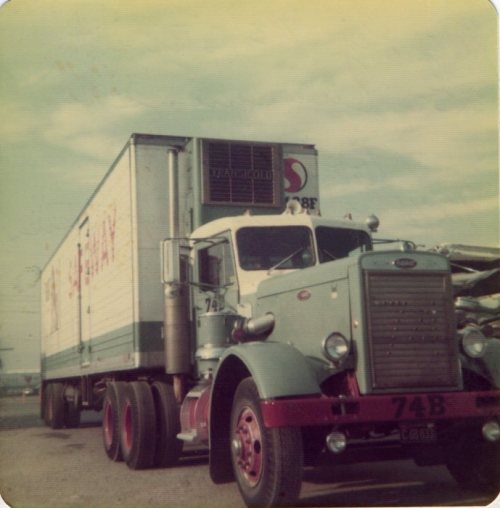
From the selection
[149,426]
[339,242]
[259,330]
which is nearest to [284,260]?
[339,242]

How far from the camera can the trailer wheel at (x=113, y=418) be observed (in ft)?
34.7

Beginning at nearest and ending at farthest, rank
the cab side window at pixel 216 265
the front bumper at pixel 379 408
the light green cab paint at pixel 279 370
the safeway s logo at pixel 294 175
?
the front bumper at pixel 379 408, the light green cab paint at pixel 279 370, the cab side window at pixel 216 265, the safeway s logo at pixel 294 175

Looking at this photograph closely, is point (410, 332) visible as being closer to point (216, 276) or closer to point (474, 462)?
point (474, 462)

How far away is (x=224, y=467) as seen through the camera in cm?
716

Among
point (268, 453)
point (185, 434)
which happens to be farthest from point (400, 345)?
point (185, 434)

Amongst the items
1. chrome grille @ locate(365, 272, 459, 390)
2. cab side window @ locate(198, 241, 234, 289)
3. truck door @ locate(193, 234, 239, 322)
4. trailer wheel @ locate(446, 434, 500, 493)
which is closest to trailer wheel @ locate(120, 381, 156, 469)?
truck door @ locate(193, 234, 239, 322)

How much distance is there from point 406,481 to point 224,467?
2010 mm

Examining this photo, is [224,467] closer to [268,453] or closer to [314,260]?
[268,453]

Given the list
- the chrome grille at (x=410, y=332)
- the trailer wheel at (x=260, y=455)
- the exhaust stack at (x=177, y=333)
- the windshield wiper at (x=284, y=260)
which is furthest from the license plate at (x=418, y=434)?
the exhaust stack at (x=177, y=333)

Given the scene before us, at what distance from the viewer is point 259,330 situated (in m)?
7.68

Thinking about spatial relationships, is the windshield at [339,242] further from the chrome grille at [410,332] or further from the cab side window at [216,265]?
the chrome grille at [410,332]

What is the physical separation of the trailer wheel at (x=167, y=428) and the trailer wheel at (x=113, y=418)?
2.95 ft

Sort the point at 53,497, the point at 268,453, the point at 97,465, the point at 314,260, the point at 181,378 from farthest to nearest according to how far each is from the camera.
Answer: the point at 97,465 < the point at 181,378 < the point at 314,260 < the point at 53,497 < the point at 268,453

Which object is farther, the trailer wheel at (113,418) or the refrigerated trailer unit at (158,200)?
the trailer wheel at (113,418)
